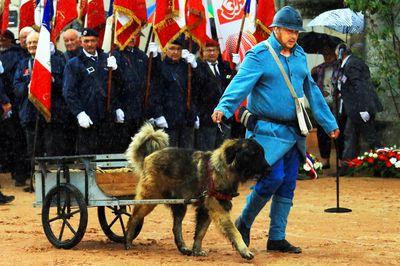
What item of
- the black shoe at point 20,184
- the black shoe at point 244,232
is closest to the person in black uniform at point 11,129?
the black shoe at point 20,184

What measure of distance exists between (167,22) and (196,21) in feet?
2.10

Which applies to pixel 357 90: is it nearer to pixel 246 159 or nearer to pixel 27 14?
pixel 27 14

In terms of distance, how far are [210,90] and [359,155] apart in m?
3.97

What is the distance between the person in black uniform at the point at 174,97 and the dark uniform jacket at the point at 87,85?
1109mm

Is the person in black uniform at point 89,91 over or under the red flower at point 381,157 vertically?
over

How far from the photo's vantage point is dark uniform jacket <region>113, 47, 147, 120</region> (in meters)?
14.5

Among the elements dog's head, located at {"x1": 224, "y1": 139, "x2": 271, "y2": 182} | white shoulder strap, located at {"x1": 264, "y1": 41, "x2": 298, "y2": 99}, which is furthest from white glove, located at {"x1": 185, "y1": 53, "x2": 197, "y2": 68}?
dog's head, located at {"x1": 224, "y1": 139, "x2": 271, "y2": 182}

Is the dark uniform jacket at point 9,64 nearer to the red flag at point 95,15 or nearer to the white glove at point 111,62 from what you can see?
the red flag at point 95,15

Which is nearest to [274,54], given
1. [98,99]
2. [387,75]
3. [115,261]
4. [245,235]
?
[245,235]

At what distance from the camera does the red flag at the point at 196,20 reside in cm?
1592

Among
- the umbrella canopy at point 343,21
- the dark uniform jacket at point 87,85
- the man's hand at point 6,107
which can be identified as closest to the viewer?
the dark uniform jacket at point 87,85

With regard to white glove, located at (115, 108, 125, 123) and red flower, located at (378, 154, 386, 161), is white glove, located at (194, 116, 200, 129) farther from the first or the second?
red flower, located at (378, 154, 386, 161)

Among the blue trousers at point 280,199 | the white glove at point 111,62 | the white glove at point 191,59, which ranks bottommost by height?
the blue trousers at point 280,199

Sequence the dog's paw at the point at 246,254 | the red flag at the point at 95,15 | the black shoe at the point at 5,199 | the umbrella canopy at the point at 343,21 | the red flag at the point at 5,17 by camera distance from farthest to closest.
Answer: the umbrella canopy at the point at 343,21 → the red flag at the point at 5,17 → the red flag at the point at 95,15 → the black shoe at the point at 5,199 → the dog's paw at the point at 246,254
